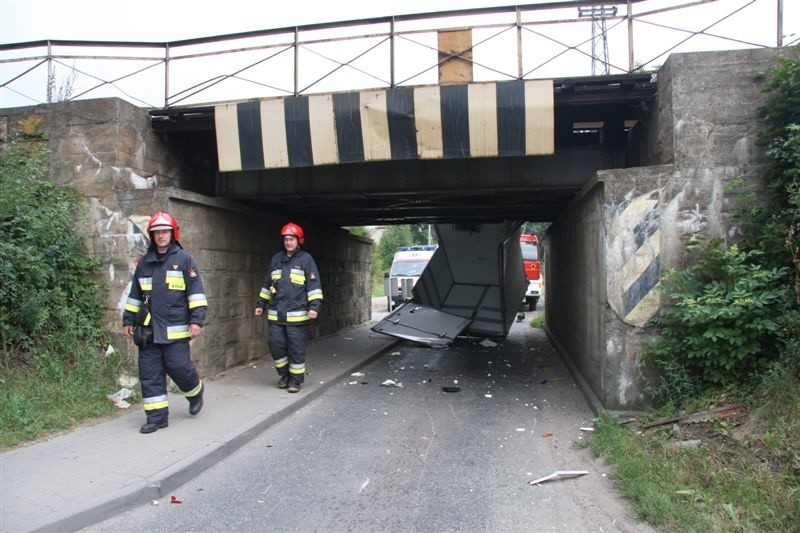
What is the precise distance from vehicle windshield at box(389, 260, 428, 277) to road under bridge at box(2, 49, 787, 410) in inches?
391

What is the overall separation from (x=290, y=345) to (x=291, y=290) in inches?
27.6

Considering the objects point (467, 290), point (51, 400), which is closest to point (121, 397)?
point (51, 400)

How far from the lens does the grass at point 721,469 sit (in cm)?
326

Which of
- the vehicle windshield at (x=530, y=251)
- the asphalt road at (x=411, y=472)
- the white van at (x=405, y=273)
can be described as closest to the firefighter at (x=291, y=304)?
the asphalt road at (x=411, y=472)

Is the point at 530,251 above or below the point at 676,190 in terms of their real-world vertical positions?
below

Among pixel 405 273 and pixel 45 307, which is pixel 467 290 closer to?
pixel 405 273

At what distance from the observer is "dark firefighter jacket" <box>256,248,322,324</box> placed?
22.7 ft

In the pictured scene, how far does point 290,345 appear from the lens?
6918mm

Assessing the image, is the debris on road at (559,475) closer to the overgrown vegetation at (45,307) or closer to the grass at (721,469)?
the grass at (721,469)

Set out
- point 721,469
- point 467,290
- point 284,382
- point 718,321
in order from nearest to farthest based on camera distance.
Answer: point 721,469
point 718,321
point 284,382
point 467,290

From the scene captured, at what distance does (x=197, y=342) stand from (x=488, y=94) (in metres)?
5.06

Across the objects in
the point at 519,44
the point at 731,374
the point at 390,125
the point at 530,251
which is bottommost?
the point at 731,374

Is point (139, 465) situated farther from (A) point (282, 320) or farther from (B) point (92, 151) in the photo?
(B) point (92, 151)

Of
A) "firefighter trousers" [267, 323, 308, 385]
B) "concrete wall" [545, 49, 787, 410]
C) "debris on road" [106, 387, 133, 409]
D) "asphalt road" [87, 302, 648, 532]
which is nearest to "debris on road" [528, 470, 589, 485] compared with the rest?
"asphalt road" [87, 302, 648, 532]
